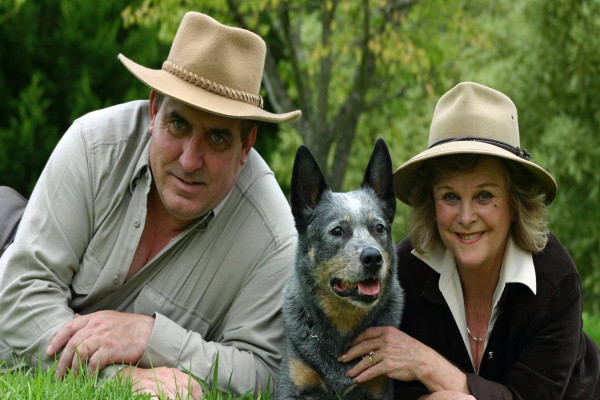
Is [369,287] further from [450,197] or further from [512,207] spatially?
[512,207]

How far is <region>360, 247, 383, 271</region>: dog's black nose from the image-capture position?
315cm

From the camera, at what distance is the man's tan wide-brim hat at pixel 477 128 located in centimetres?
346

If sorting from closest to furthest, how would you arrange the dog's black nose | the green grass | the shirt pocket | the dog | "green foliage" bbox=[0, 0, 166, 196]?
the green grass < the dog's black nose < the dog < the shirt pocket < "green foliage" bbox=[0, 0, 166, 196]

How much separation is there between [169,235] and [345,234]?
102 cm

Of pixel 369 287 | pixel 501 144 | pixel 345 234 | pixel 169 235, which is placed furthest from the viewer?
pixel 169 235

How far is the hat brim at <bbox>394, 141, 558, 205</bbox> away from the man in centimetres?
61

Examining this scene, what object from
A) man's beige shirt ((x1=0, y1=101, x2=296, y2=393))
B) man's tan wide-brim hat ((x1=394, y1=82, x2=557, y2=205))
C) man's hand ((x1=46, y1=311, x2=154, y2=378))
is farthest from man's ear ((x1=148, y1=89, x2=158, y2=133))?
man's tan wide-brim hat ((x1=394, y1=82, x2=557, y2=205))

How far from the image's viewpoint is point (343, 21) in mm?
9930

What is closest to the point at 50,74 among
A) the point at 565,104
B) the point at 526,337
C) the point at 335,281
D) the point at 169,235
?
the point at 169,235

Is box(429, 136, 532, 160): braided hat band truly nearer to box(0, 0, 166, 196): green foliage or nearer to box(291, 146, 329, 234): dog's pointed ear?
box(291, 146, 329, 234): dog's pointed ear

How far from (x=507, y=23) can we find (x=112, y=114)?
1061cm

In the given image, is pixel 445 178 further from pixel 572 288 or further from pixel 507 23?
pixel 507 23

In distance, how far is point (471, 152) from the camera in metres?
3.33

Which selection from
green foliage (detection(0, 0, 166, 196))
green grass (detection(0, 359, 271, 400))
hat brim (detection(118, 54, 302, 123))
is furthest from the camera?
green foliage (detection(0, 0, 166, 196))
